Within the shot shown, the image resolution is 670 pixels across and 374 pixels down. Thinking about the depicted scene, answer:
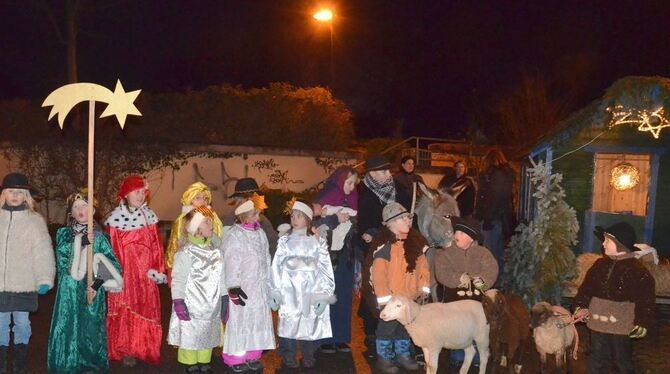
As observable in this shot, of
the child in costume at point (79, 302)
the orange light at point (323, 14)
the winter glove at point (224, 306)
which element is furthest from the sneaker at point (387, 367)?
the orange light at point (323, 14)

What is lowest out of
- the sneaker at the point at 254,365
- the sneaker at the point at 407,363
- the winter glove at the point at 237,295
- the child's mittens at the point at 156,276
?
the sneaker at the point at 254,365

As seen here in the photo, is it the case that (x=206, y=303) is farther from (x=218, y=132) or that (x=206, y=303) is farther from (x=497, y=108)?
(x=497, y=108)

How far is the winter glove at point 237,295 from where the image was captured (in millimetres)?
6004

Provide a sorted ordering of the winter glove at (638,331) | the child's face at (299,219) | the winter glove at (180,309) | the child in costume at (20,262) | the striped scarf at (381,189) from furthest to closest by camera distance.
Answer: the striped scarf at (381,189), the child's face at (299,219), the winter glove at (180,309), the child in costume at (20,262), the winter glove at (638,331)

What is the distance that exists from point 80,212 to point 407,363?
11.1 ft

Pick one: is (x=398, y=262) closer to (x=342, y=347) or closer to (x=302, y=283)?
(x=302, y=283)

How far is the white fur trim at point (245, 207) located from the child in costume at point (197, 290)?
0.26 metres

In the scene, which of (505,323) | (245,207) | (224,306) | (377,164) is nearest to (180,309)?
(224,306)

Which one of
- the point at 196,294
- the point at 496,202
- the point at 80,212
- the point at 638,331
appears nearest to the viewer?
the point at 638,331

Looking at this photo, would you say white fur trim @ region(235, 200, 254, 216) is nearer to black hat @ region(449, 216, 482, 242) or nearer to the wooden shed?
black hat @ region(449, 216, 482, 242)

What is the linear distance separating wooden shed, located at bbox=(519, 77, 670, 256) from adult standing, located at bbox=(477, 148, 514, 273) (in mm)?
2493

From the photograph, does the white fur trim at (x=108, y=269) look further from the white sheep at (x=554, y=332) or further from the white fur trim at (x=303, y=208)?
the white sheep at (x=554, y=332)

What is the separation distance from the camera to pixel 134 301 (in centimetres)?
634

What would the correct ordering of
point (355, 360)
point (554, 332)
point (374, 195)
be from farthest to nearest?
point (374, 195), point (355, 360), point (554, 332)
